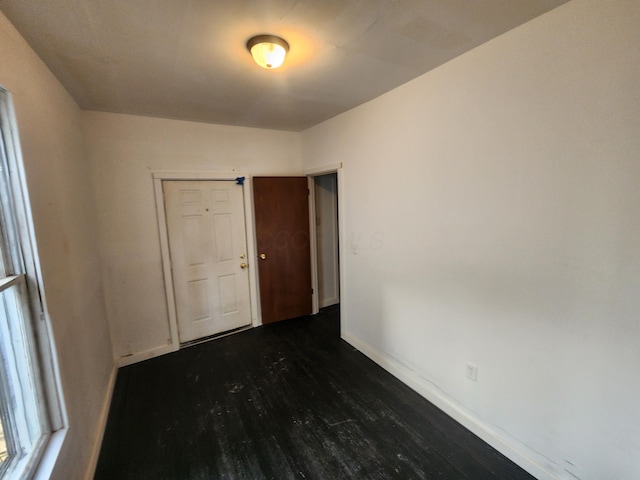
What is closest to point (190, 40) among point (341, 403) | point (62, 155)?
point (62, 155)

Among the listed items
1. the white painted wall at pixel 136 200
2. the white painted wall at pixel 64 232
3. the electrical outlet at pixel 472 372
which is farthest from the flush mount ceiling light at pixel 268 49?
the electrical outlet at pixel 472 372

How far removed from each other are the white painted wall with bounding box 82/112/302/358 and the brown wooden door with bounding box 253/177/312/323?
710 millimetres

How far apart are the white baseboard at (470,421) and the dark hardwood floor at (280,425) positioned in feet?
0.17

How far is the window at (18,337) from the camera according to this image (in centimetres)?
117

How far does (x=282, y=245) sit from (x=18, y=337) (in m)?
2.57

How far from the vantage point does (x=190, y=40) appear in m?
1.50

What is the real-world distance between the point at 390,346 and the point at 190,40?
272cm

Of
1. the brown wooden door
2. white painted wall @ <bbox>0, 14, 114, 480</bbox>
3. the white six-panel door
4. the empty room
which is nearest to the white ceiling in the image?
the empty room

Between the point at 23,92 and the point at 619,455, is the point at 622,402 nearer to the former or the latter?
the point at 619,455

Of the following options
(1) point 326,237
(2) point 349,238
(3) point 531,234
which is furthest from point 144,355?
(3) point 531,234

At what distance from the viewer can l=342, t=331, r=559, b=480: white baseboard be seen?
1593mm

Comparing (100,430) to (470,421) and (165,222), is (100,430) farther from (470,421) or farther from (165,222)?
(470,421)

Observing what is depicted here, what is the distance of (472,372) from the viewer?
1918mm

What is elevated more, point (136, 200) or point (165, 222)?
point (136, 200)
